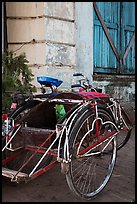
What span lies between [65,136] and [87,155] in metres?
0.34

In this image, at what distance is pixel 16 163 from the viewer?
3.25 meters

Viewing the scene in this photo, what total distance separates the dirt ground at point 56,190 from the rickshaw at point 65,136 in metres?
0.14

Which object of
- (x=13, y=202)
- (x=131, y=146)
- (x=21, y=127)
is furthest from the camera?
(x=131, y=146)

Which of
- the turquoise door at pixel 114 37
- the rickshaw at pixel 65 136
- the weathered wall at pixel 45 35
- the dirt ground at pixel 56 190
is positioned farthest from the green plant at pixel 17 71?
the turquoise door at pixel 114 37

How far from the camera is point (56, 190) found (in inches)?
128

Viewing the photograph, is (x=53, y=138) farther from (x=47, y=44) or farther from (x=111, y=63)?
(x=111, y=63)

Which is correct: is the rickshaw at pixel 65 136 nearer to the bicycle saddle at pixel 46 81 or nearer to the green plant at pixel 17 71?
the bicycle saddle at pixel 46 81

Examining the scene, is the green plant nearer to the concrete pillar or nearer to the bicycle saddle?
the bicycle saddle

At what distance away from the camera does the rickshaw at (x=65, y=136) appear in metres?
Result: 2.76

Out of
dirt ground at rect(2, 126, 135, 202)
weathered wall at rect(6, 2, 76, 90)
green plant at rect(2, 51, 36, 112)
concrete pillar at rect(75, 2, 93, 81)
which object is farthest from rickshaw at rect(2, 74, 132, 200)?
concrete pillar at rect(75, 2, 93, 81)

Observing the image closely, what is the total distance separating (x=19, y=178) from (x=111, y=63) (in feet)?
16.3

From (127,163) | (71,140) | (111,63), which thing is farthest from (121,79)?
(71,140)

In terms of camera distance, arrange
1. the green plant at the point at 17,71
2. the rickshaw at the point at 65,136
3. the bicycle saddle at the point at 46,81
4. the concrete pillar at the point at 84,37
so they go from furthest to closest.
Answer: the concrete pillar at the point at 84,37
the green plant at the point at 17,71
the bicycle saddle at the point at 46,81
the rickshaw at the point at 65,136

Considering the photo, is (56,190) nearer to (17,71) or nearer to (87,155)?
(87,155)
